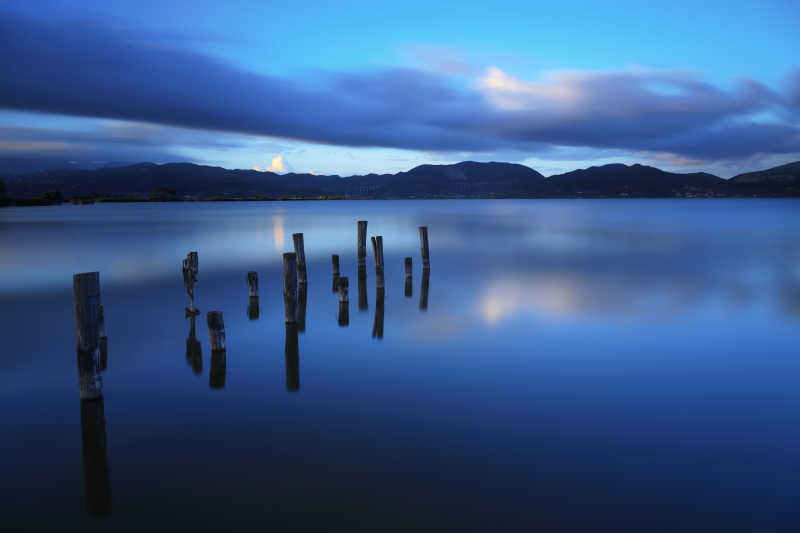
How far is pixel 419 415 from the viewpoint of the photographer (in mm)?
6824

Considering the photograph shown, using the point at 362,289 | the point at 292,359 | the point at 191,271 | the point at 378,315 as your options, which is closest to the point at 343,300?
the point at 378,315

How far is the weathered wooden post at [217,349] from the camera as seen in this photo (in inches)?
326

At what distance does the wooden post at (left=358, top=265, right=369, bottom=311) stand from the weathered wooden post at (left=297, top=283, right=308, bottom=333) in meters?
1.57

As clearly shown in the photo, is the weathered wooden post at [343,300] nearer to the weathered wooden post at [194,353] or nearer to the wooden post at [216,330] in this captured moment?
the weathered wooden post at [194,353]

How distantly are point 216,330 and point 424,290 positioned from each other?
814 centimetres

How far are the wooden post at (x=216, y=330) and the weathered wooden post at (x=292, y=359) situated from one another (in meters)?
1.25

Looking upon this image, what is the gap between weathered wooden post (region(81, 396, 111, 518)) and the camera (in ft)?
16.0

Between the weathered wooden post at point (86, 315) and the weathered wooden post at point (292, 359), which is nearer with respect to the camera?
the weathered wooden post at point (86, 315)

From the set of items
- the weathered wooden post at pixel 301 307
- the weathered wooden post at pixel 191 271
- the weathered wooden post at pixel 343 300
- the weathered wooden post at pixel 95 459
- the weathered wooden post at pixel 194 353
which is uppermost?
the weathered wooden post at pixel 191 271

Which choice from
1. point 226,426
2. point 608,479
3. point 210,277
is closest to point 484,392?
point 608,479

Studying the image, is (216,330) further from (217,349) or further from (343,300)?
(343,300)

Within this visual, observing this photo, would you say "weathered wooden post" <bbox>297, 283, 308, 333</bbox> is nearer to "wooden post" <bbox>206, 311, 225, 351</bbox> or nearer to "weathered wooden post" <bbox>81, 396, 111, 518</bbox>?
"wooden post" <bbox>206, 311, 225, 351</bbox>

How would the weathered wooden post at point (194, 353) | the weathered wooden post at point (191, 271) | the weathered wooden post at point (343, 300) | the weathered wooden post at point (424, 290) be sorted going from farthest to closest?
the weathered wooden post at point (424, 290), the weathered wooden post at point (343, 300), the weathered wooden post at point (191, 271), the weathered wooden post at point (194, 353)

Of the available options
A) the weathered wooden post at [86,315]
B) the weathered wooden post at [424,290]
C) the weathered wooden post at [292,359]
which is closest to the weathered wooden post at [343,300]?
the weathered wooden post at [292,359]
